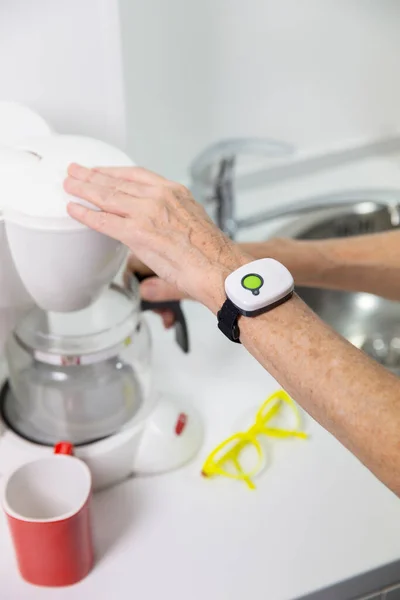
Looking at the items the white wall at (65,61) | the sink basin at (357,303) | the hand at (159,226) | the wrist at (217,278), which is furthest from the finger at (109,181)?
the sink basin at (357,303)

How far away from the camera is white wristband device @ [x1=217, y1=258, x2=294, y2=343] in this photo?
715 mm

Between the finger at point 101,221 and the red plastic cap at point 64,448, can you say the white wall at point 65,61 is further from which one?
the red plastic cap at point 64,448

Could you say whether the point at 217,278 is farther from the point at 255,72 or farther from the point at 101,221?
the point at 255,72

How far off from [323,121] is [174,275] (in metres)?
0.84

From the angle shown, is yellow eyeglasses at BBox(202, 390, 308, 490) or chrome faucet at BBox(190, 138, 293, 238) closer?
yellow eyeglasses at BBox(202, 390, 308, 490)

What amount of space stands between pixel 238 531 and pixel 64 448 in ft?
0.71

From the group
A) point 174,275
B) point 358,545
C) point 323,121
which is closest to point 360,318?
point 323,121

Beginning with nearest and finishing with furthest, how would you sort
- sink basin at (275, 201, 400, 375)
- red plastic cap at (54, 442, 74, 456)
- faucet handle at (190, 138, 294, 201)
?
red plastic cap at (54, 442, 74, 456) < faucet handle at (190, 138, 294, 201) < sink basin at (275, 201, 400, 375)

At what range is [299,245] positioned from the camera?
1.06 meters

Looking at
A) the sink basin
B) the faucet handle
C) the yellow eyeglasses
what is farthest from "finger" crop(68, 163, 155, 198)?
the sink basin

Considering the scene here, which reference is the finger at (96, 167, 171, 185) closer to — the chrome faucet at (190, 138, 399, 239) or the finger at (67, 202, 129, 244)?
the finger at (67, 202, 129, 244)

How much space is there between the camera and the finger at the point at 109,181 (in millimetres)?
762

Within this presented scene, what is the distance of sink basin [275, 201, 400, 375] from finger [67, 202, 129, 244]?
62cm

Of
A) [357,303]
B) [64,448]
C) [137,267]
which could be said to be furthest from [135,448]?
[357,303]
